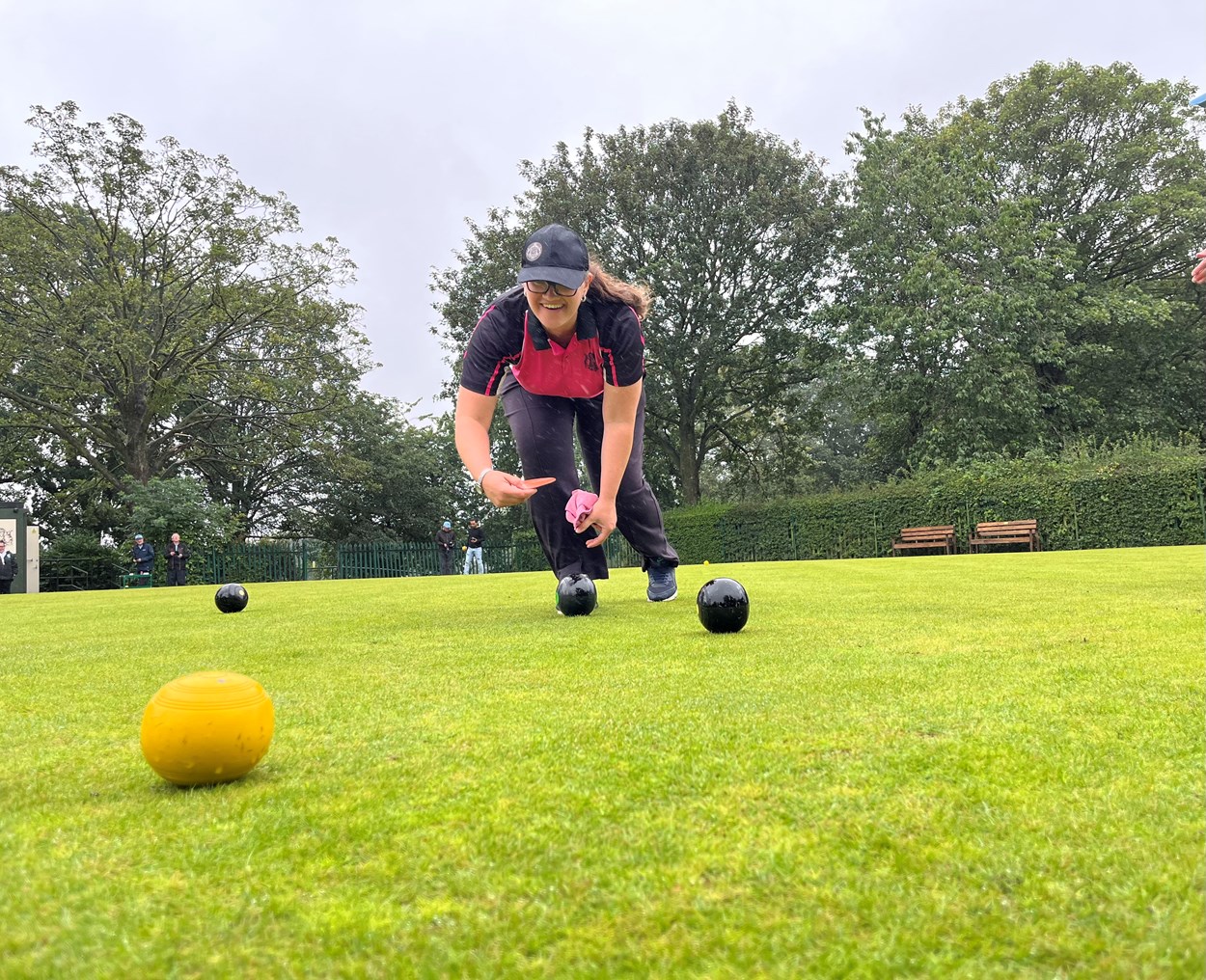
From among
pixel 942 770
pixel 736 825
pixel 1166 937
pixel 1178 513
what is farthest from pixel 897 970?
pixel 1178 513

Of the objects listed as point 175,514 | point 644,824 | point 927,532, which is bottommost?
point 644,824

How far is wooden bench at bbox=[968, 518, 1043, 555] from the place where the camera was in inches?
938

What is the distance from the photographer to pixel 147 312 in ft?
95.8

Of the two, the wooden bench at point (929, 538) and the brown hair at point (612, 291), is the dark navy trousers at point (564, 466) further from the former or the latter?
the wooden bench at point (929, 538)

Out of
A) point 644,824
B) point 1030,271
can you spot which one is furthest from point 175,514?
point 644,824

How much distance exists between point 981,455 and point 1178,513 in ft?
23.8

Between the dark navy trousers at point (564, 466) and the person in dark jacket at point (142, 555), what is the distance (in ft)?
74.2

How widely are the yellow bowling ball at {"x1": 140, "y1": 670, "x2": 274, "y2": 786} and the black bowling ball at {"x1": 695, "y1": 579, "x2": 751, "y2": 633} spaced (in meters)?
3.25

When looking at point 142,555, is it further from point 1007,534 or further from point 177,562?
point 1007,534

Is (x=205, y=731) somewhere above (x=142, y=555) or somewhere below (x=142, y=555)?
below

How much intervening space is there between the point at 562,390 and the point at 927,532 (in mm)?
21813

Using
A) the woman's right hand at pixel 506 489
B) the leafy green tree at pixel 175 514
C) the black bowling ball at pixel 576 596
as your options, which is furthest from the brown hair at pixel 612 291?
the leafy green tree at pixel 175 514

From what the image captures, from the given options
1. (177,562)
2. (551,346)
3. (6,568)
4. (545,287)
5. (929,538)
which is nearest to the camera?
(545,287)

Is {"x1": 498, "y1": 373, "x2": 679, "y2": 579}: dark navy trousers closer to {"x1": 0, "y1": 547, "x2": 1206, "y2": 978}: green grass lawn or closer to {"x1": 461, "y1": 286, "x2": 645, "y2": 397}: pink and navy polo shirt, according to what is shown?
{"x1": 461, "y1": 286, "x2": 645, "y2": 397}: pink and navy polo shirt
